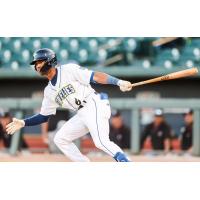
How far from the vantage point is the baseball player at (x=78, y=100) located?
516cm

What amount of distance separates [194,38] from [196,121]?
2.63 ft

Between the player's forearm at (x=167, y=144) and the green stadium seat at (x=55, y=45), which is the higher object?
the green stadium seat at (x=55, y=45)

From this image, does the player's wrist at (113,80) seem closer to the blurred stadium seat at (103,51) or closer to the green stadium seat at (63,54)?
the blurred stadium seat at (103,51)

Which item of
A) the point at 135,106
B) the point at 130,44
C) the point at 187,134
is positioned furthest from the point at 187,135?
the point at 130,44

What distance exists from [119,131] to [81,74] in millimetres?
1259

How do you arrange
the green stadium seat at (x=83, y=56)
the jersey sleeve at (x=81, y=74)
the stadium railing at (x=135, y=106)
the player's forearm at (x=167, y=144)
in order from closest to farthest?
the jersey sleeve at (x=81, y=74) → the stadium railing at (x=135, y=106) → the player's forearm at (x=167, y=144) → the green stadium seat at (x=83, y=56)

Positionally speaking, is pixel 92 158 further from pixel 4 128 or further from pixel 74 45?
pixel 74 45

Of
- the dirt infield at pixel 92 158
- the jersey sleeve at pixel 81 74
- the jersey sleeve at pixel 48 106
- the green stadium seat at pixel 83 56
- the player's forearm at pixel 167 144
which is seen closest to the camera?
the jersey sleeve at pixel 81 74

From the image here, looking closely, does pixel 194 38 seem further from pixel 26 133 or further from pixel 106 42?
pixel 26 133

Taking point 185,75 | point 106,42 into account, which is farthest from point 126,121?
point 185,75

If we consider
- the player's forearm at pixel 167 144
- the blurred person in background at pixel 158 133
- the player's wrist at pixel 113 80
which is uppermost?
the player's wrist at pixel 113 80

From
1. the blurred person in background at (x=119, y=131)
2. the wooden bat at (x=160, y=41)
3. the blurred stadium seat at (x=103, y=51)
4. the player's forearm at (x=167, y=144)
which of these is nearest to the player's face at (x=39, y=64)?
the blurred stadium seat at (x=103, y=51)

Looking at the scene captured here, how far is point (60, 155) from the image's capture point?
236 inches

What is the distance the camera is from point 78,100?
5.23 meters
